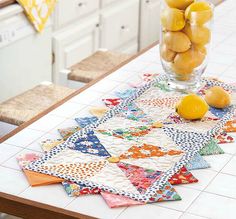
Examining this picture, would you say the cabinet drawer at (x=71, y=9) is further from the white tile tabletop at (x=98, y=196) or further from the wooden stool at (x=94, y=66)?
the white tile tabletop at (x=98, y=196)

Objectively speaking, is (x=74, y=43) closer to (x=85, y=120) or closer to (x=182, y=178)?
(x=85, y=120)

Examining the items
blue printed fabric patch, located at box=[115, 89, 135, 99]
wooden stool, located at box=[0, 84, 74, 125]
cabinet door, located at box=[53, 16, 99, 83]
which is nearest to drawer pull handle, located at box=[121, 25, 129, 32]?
cabinet door, located at box=[53, 16, 99, 83]

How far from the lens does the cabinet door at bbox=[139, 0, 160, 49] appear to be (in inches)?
182

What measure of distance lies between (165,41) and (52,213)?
0.81m

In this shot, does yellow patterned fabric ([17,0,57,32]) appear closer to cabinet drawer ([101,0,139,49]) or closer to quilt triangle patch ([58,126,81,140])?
cabinet drawer ([101,0,139,49])

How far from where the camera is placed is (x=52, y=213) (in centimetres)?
152

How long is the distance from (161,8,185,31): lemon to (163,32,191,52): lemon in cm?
2

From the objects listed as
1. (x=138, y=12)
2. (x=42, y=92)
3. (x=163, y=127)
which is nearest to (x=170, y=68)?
(x=163, y=127)

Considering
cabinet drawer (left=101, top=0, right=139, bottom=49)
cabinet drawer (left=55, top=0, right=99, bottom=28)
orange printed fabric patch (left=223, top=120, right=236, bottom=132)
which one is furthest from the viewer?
cabinet drawer (left=101, top=0, right=139, bottom=49)

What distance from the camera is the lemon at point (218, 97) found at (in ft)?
6.85

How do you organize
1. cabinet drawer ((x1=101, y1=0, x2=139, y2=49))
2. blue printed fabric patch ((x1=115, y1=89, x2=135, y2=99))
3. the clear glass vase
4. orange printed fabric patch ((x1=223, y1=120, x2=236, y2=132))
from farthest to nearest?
cabinet drawer ((x1=101, y1=0, x2=139, y2=49))
blue printed fabric patch ((x1=115, y1=89, x2=135, y2=99))
the clear glass vase
orange printed fabric patch ((x1=223, y1=120, x2=236, y2=132))

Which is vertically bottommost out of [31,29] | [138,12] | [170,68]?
[138,12]

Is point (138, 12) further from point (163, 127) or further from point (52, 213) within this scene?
point (52, 213)

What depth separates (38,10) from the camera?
10.6ft
